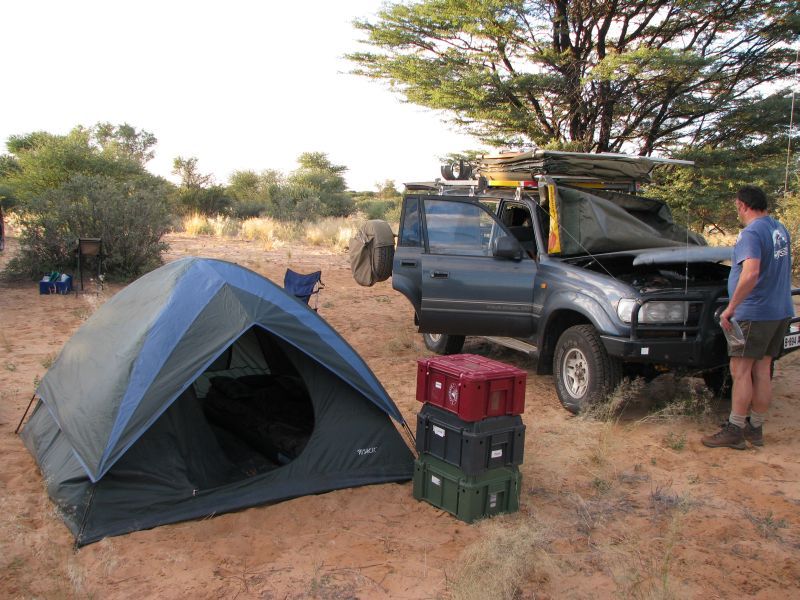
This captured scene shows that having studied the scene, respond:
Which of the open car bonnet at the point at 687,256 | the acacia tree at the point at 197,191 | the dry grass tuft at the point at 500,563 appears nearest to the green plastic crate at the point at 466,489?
the dry grass tuft at the point at 500,563

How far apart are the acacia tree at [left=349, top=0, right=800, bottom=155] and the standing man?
27.8 ft

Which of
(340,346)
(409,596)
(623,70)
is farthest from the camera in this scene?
(623,70)

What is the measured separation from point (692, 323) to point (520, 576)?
3.13 meters

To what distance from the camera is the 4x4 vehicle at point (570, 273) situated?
19.3 feet

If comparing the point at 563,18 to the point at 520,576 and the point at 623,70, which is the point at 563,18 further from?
the point at 520,576

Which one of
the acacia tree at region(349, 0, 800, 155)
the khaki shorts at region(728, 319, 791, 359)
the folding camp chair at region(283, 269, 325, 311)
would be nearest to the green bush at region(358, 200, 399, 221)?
the acacia tree at region(349, 0, 800, 155)

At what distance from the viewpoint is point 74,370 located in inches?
205

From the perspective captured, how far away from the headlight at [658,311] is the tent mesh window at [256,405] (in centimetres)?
267

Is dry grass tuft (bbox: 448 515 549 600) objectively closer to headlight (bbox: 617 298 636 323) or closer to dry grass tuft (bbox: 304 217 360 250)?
headlight (bbox: 617 298 636 323)

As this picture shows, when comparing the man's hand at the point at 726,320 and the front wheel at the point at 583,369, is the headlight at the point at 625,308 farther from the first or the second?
the man's hand at the point at 726,320

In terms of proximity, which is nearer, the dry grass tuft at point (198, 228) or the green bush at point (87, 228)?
the green bush at point (87, 228)

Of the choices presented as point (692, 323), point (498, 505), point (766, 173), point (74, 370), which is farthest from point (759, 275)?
point (766, 173)

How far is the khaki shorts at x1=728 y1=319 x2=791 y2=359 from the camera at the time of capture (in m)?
5.39

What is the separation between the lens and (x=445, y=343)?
8578 mm
